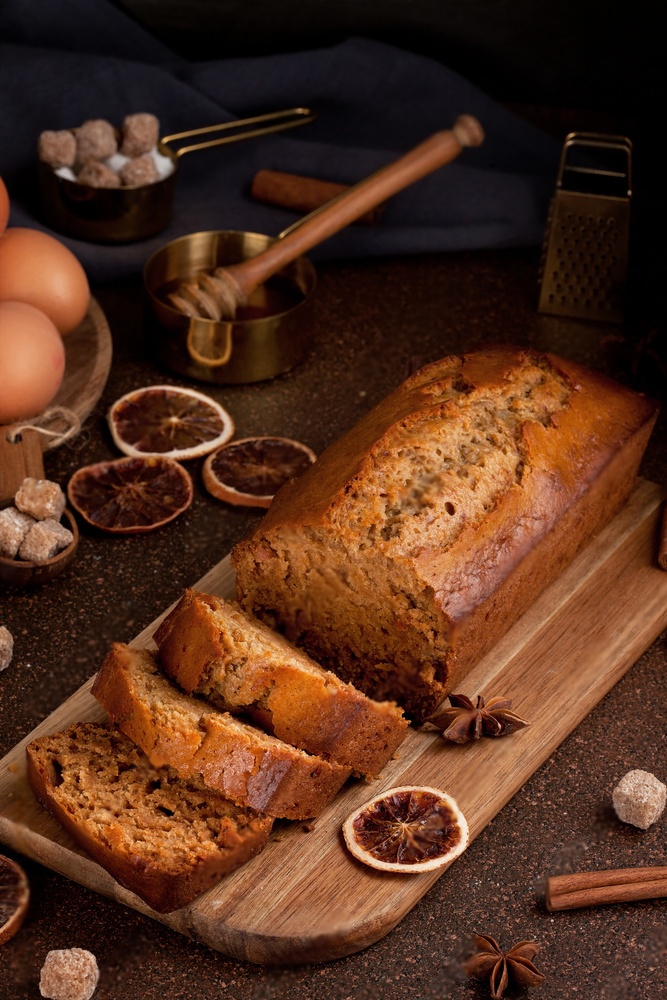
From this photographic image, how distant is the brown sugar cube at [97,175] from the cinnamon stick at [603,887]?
2.66 m

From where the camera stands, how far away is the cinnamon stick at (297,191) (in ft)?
15.1

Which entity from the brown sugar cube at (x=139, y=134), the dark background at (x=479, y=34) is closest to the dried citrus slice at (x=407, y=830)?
the brown sugar cube at (x=139, y=134)

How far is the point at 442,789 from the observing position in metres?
2.79

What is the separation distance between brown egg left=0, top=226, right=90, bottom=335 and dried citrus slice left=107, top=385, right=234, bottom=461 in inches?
12.4

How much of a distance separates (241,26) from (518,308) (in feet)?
5.14

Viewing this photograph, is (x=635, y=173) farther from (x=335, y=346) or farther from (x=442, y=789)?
(x=442, y=789)

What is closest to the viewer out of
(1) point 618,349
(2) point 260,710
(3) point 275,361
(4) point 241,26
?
(2) point 260,710

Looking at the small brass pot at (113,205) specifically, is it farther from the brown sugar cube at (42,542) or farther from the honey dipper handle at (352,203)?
the brown sugar cube at (42,542)

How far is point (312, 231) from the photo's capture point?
400cm

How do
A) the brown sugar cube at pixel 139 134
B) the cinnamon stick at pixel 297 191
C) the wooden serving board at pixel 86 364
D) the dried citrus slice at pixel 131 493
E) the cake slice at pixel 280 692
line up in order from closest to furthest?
the cake slice at pixel 280 692 → the dried citrus slice at pixel 131 493 → the wooden serving board at pixel 86 364 → the brown sugar cube at pixel 139 134 → the cinnamon stick at pixel 297 191

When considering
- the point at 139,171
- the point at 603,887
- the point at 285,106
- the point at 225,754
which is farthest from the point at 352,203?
the point at 603,887

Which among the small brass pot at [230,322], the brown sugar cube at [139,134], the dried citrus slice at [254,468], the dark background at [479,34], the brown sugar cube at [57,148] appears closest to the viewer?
the dried citrus slice at [254,468]

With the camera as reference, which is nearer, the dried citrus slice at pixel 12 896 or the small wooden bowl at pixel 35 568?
→ the dried citrus slice at pixel 12 896

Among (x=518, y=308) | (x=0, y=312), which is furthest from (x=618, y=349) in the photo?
(x=0, y=312)
